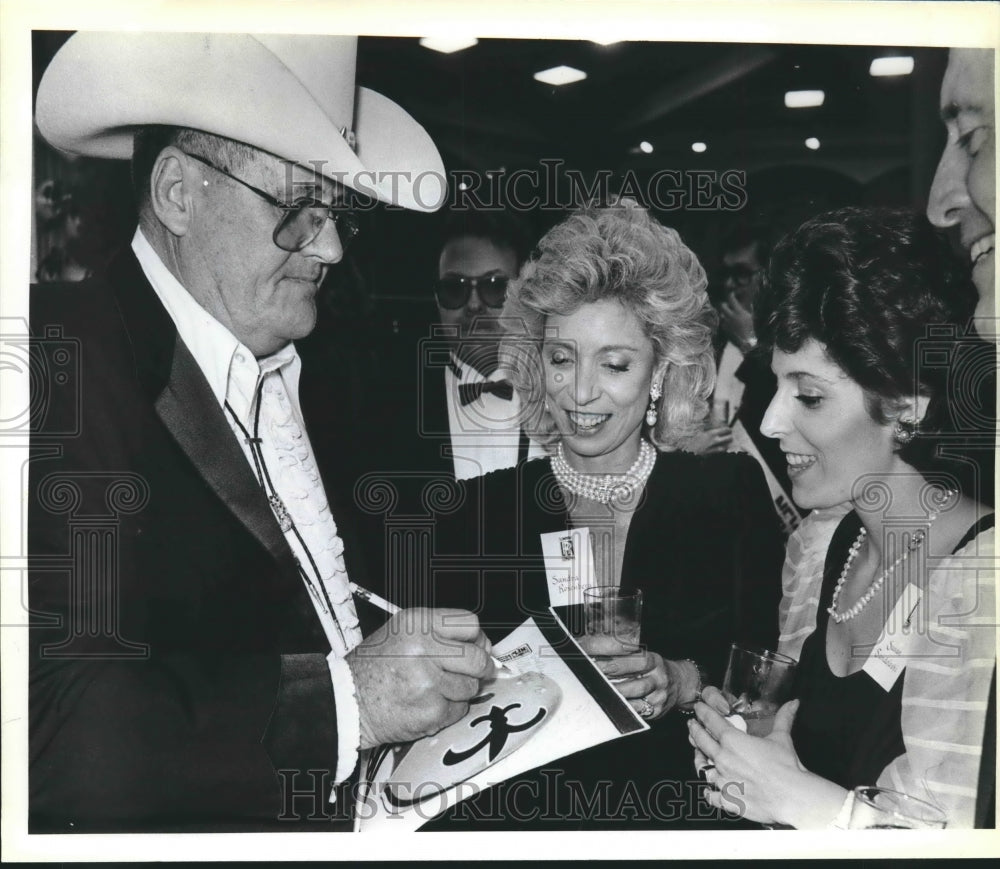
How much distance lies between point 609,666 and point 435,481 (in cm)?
62

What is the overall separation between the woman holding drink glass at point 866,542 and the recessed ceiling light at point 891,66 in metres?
0.37

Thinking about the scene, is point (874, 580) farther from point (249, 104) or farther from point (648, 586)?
point (249, 104)

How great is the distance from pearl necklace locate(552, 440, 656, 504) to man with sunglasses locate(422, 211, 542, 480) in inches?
4.8

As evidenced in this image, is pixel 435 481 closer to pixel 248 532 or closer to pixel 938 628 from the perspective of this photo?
pixel 248 532

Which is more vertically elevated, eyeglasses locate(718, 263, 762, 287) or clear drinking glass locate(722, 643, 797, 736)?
eyeglasses locate(718, 263, 762, 287)

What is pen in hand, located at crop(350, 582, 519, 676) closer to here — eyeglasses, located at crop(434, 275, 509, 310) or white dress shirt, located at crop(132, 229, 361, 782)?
white dress shirt, located at crop(132, 229, 361, 782)

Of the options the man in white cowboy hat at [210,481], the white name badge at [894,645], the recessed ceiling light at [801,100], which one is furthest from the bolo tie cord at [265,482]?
the recessed ceiling light at [801,100]

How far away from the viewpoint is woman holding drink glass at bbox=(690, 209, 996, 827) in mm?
2512

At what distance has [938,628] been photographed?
258 cm

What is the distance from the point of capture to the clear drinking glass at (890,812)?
2559mm

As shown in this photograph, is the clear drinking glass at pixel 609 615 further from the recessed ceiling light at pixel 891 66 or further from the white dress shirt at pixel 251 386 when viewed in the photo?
the recessed ceiling light at pixel 891 66

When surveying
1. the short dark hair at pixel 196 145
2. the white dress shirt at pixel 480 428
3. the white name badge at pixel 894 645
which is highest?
the short dark hair at pixel 196 145

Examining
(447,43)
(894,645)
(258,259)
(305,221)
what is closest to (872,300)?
(894,645)

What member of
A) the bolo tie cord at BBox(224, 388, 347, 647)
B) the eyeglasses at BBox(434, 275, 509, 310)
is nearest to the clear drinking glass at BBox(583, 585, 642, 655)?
the bolo tie cord at BBox(224, 388, 347, 647)
